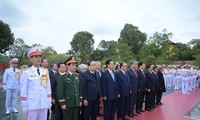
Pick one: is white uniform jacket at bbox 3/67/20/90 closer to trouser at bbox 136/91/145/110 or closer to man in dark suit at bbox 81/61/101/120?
man in dark suit at bbox 81/61/101/120

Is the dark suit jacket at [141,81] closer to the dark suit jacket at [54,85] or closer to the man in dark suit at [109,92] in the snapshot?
the man in dark suit at [109,92]

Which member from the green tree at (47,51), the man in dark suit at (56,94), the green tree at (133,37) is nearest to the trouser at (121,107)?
the man in dark suit at (56,94)

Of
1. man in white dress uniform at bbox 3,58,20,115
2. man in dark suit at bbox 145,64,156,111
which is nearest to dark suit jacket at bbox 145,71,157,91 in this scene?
man in dark suit at bbox 145,64,156,111

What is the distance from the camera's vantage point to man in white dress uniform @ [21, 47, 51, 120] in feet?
9.80

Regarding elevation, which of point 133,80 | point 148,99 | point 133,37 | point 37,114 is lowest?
point 148,99

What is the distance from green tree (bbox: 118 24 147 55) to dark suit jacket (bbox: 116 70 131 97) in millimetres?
32445

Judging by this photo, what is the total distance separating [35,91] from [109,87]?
226cm

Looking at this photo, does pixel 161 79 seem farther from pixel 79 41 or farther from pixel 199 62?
pixel 79 41

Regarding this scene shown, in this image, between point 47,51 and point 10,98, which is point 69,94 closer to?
point 10,98

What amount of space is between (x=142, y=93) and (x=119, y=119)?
1.57 metres

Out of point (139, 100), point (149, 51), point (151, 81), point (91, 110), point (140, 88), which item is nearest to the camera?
point (91, 110)

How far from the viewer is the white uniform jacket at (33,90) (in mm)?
2982

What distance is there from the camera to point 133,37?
3722 centimetres

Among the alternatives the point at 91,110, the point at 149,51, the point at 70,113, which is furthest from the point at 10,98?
the point at 149,51
